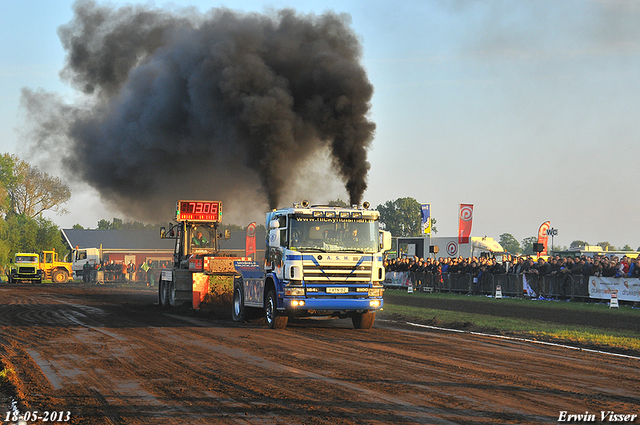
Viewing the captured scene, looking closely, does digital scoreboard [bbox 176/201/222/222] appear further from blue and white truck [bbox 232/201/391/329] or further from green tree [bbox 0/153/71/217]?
green tree [bbox 0/153/71/217]

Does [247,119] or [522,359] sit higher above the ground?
[247,119]

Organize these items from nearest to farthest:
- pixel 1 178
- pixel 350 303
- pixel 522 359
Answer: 1. pixel 522 359
2. pixel 350 303
3. pixel 1 178

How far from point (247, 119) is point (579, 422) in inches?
814

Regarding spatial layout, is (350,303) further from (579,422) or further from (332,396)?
(579,422)

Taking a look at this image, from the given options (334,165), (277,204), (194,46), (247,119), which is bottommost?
(277,204)

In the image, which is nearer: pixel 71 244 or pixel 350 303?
pixel 350 303

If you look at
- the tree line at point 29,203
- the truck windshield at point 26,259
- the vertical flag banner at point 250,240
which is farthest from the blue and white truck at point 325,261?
the tree line at point 29,203

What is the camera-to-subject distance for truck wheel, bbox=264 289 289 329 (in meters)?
14.9

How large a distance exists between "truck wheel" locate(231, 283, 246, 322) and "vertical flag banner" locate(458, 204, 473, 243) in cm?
1919

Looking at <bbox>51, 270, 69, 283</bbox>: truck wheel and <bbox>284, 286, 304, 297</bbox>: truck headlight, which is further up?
<bbox>284, 286, 304, 297</bbox>: truck headlight

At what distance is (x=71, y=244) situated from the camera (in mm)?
81562

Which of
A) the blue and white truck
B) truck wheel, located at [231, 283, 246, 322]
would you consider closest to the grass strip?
the blue and white truck

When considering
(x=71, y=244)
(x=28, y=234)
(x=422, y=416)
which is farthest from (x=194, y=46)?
(x=71, y=244)

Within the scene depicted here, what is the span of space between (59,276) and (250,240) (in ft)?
90.4
